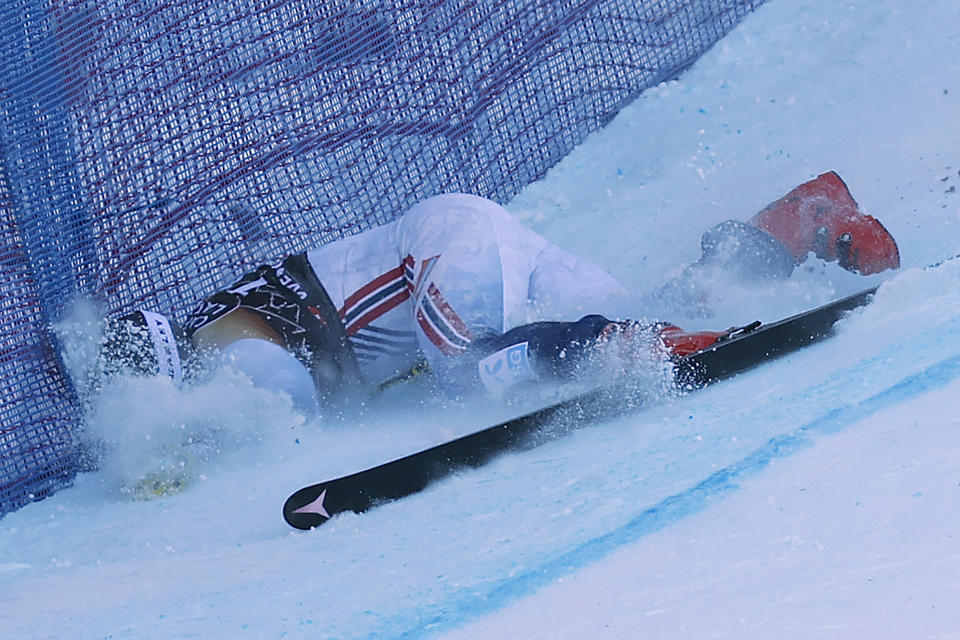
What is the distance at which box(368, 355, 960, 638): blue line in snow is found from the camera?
4.16 ft

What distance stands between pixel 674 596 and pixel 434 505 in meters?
0.45

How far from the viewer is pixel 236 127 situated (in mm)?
2346

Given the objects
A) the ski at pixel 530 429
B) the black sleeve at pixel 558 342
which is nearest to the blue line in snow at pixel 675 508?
the ski at pixel 530 429

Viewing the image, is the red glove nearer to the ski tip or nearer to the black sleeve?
the black sleeve

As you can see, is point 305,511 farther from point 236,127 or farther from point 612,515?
point 236,127

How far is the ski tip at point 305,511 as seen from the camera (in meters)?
1.54

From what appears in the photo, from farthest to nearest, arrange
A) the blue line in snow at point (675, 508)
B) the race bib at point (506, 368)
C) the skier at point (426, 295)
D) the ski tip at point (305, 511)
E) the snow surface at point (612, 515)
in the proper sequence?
the skier at point (426, 295)
the race bib at point (506, 368)
the ski tip at point (305, 511)
the blue line in snow at point (675, 508)
the snow surface at point (612, 515)

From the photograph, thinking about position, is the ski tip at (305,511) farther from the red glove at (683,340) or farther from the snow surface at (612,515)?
the red glove at (683,340)

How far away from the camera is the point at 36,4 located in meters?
2.16

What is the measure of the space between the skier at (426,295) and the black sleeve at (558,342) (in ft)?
0.09

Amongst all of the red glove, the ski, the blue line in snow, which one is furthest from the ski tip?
the red glove

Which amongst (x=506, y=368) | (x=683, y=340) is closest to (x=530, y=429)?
(x=506, y=368)

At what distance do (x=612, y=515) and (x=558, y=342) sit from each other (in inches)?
12.9

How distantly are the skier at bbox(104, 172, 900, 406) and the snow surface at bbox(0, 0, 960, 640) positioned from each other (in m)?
0.06
